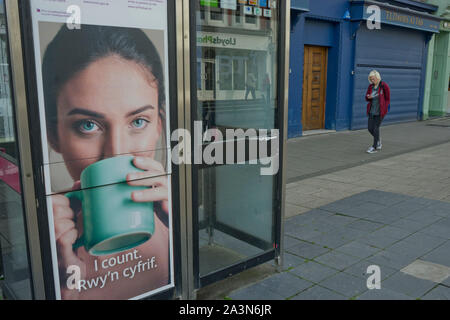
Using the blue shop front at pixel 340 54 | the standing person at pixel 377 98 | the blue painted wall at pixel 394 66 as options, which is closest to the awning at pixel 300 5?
the blue shop front at pixel 340 54

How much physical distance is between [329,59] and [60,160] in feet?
34.5

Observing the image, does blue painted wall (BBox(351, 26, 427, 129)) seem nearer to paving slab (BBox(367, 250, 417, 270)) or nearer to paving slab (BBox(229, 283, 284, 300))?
paving slab (BBox(367, 250, 417, 270))

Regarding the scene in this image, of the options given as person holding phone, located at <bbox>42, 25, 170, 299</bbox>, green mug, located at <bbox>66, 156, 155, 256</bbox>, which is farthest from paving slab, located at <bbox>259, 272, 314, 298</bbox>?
green mug, located at <bbox>66, 156, 155, 256</bbox>

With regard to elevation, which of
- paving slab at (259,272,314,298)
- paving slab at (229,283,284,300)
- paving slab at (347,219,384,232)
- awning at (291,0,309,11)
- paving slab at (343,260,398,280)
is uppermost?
awning at (291,0,309,11)

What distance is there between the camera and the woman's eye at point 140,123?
101 inches

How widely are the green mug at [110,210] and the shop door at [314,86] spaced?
9.24m

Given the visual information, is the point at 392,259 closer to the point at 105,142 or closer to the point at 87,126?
the point at 105,142

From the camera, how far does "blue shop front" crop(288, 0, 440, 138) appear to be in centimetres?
1043

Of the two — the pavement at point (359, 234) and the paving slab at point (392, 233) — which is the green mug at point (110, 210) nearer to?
the pavement at point (359, 234)

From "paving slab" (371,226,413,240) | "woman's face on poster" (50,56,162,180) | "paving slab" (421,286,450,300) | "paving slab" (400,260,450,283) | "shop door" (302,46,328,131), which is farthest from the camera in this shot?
"shop door" (302,46,328,131)

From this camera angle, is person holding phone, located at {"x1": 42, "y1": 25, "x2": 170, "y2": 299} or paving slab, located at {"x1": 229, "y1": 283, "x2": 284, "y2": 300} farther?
paving slab, located at {"x1": 229, "y1": 283, "x2": 284, "y2": 300}

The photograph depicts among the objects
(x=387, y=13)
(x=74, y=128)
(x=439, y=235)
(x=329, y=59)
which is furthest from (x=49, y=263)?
(x=387, y=13)

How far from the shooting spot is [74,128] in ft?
7.62

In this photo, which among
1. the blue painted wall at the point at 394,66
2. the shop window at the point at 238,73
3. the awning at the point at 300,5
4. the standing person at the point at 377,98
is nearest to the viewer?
the shop window at the point at 238,73
